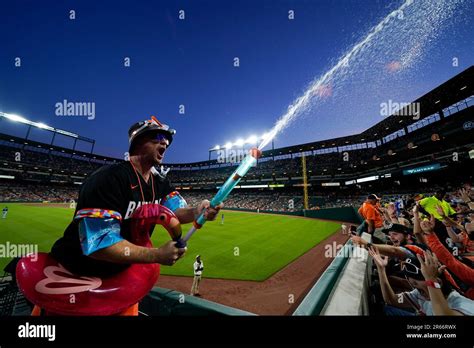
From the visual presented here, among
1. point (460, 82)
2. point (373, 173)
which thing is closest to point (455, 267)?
point (460, 82)

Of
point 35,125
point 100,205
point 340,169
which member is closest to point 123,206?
point 100,205

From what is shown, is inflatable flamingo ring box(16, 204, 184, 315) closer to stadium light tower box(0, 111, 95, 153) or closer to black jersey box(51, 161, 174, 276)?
black jersey box(51, 161, 174, 276)

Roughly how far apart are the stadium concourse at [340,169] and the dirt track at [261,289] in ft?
1.37

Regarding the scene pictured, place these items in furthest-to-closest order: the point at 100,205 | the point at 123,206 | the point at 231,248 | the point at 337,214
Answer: the point at 337,214 → the point at 231,248 → the point at 123,206 → the point at 100,205

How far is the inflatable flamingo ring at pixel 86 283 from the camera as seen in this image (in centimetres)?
138

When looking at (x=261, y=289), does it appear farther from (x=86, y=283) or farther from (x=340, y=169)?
(x=340, y=169)

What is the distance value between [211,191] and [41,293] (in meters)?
69.1

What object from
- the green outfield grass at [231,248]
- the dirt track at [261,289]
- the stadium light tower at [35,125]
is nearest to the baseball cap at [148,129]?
the dirt track at [261,289]

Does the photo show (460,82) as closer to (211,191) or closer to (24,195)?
(211,191)

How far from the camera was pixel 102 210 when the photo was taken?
54.2 inches

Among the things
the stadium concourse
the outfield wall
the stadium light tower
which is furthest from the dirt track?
the stadium light tower

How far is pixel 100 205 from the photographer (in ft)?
4.58

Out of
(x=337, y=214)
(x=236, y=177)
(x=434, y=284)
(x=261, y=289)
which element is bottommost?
(x=261, y=289)

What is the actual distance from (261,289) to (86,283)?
26.0 feet
